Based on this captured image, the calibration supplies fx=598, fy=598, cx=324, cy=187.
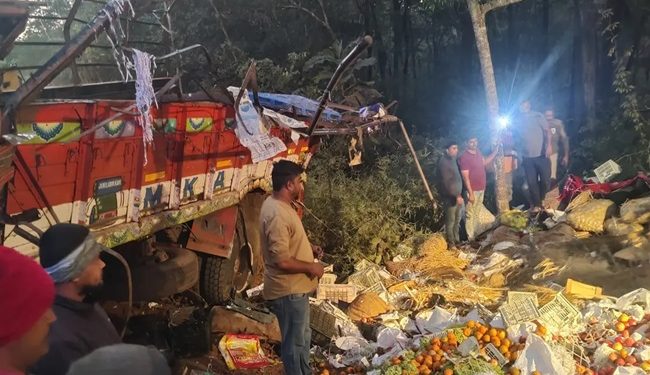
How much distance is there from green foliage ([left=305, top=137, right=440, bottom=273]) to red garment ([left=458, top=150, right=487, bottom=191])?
0.87 m

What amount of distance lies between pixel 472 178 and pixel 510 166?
2092mm

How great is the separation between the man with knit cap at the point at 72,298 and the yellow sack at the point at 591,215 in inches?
313

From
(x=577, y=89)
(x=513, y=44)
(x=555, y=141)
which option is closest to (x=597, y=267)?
(x=555, y=141)

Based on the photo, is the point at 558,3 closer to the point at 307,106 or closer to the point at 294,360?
the point at 307,106

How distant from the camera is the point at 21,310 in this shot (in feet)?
4.99

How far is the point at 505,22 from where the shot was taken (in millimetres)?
24156

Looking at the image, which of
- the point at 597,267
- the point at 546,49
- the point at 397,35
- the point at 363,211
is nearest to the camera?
the point at 597,267

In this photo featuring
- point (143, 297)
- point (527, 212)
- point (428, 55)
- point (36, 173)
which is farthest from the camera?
point (428, 55)

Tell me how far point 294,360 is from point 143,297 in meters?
1.77

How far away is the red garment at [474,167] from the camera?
916cm

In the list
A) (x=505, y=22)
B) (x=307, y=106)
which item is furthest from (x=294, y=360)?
(x=505, y=22)

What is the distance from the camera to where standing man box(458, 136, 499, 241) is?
9.16m

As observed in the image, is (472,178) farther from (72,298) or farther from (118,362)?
(118,362)

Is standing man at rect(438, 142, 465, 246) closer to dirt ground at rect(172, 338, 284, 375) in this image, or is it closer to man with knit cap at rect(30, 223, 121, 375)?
dirt ground at rect(172, 338, 284, 375)
